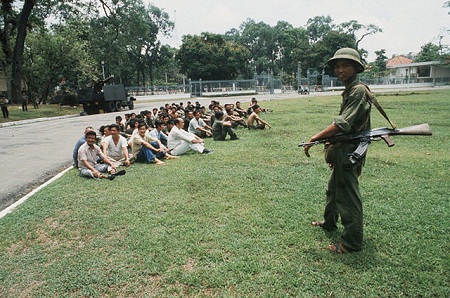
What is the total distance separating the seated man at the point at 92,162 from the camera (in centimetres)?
649

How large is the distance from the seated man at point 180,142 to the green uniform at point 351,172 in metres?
5.51

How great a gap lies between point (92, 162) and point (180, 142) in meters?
2.38

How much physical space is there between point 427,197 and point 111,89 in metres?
23.2

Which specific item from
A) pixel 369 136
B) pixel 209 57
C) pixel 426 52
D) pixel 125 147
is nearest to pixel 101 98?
pixel 125 147

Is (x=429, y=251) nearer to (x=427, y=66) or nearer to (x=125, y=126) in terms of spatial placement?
(x=125, y=126)

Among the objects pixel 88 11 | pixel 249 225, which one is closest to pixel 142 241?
pixel 249 225

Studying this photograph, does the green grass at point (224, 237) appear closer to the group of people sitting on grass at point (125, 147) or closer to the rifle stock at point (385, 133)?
the group of people sitting on grass at point (125, 147)

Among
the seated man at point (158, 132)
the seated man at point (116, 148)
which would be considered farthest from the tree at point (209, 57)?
the seated man at point (116, 148)

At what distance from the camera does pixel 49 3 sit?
2620 centimetres

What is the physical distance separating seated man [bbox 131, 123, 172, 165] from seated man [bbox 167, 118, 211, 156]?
497mm

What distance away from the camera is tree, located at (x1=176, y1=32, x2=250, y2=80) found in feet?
158

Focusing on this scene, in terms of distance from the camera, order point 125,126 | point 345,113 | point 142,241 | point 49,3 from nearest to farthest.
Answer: point 345,113
point 142,241
point 125,126
point 49,3

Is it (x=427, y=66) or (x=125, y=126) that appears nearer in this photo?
(x=125, y=126)

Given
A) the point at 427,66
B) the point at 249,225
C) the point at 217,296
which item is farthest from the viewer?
the point at 427,66
